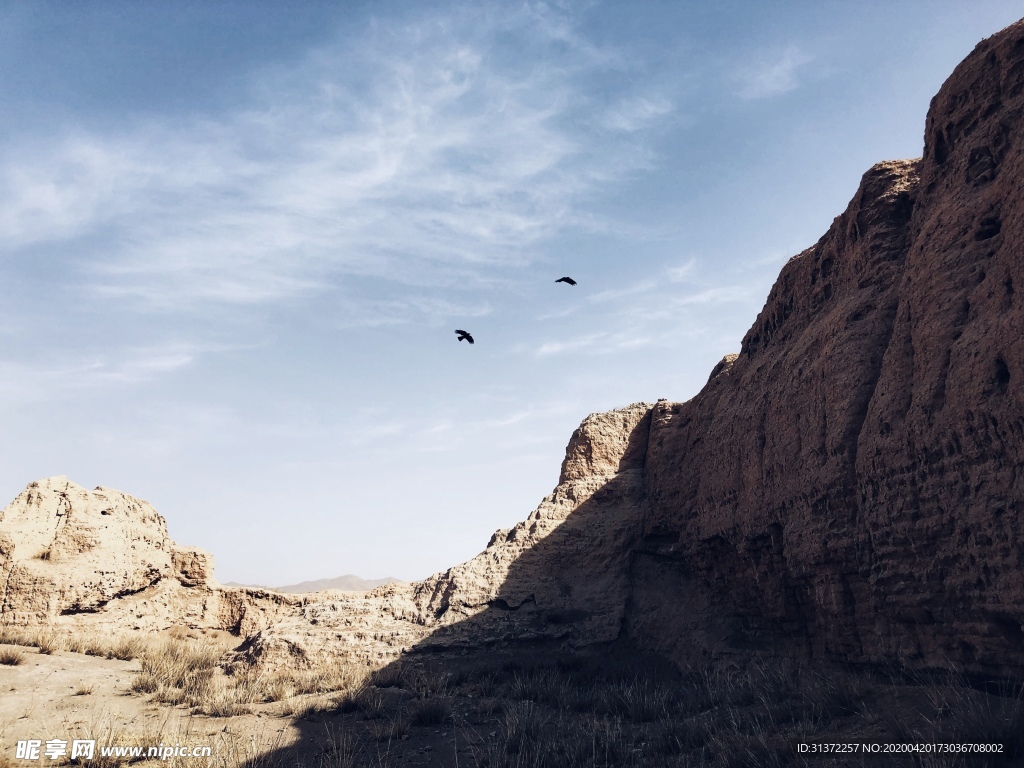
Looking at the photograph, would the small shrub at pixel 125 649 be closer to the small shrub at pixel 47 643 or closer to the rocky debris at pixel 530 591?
the small shrub at pixel 47 643

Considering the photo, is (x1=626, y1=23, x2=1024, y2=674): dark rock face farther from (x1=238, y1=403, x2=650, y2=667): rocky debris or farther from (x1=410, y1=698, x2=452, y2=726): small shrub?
(x1=410, y1=698, x2=452, y2=726): small shrub

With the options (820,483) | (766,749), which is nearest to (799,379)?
(820,483)

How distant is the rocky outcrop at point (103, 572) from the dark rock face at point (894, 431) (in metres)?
12.0

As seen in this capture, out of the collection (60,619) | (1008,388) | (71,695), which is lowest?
(71,695)

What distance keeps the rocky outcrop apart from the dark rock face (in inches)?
471

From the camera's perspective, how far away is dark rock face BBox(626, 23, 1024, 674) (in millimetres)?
6465

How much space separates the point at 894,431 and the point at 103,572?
17.2m

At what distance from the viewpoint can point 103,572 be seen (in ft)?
54.6

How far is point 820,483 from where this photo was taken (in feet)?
29.4

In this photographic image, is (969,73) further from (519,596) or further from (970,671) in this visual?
(519,596)

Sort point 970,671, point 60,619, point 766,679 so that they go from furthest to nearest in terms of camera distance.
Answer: point 60,619, point 766,679, point 970,671

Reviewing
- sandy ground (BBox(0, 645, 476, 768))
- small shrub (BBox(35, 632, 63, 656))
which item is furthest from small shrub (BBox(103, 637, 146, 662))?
sandy ground (BBox(0, 645, 476, 768))

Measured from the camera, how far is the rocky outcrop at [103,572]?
51.9ft

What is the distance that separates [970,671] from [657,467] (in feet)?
27.9
